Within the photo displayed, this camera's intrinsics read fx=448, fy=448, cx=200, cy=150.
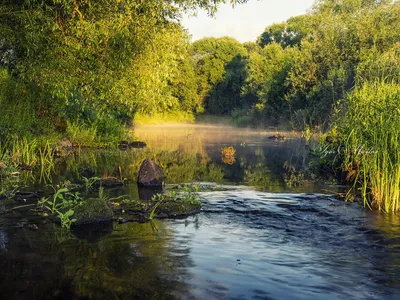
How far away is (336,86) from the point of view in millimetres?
48375

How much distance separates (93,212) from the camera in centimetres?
1251

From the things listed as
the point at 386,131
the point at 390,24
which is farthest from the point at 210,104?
the point at 386,131

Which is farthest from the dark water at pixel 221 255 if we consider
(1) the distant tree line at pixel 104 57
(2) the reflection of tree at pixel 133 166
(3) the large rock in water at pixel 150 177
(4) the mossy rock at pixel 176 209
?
(2) the reflection of tree at pixel 133 166

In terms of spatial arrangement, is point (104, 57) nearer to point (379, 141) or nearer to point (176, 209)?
point (176, 209)

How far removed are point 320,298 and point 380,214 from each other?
6.74 meters

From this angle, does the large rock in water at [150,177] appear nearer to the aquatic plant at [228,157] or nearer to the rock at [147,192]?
the rock at [147,192]

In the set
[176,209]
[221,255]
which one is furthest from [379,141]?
[221,255]

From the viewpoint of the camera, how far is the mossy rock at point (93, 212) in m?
12.3

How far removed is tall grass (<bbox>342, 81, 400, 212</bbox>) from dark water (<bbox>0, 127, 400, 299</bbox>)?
2.80ft

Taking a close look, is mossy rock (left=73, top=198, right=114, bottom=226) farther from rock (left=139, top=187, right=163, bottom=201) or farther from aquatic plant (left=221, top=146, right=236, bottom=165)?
aquatic plant (left=221, top=146, right=236, bottom=165)

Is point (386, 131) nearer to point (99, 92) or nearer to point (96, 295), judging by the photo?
point (96, 295)

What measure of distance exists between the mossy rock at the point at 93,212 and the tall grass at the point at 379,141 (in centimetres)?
754

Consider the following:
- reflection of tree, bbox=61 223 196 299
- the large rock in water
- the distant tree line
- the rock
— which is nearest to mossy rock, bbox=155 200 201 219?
reflection of tree, bbox=61 223 196 299

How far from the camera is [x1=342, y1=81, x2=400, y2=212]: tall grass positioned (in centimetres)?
1332
